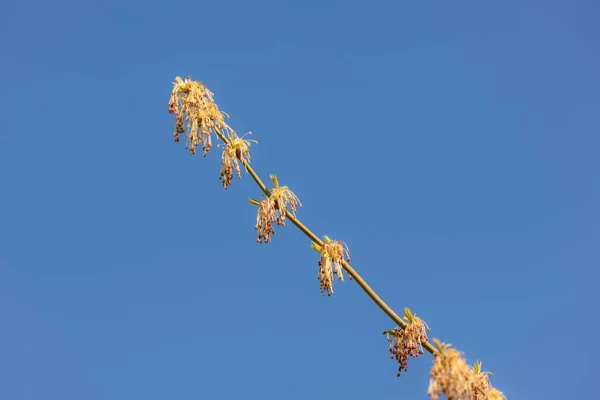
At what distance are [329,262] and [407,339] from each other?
40.5 inches

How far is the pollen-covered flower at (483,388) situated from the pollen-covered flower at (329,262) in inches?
59.0

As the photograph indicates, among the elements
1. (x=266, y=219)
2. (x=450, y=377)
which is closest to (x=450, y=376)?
(x=450, y=377)

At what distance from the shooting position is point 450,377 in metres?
6.78

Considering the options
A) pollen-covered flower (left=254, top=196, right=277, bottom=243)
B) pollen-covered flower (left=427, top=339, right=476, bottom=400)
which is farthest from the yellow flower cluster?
pollen-covered flower (left=254, top=196, right=277, bottom=243)

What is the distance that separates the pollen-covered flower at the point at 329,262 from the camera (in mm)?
A: 8195

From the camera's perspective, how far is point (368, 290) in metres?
7.46

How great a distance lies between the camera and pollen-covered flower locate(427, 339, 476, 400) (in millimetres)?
6715

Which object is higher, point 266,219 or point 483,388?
point 266,219

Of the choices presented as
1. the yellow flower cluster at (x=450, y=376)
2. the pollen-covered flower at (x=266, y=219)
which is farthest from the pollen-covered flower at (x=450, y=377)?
the pollen-covered flower at (x=266, y=219)

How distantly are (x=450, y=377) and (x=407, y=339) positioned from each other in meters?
1.18

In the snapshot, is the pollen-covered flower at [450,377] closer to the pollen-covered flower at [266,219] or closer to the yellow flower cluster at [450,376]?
the yellow flower cluster at [450,376]

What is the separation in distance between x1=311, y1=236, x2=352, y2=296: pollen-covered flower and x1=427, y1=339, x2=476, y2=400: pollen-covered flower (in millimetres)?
1528

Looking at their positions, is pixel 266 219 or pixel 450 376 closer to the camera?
pixel 450 376

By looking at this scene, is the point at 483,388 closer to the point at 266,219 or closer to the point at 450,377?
the point at 450,377
